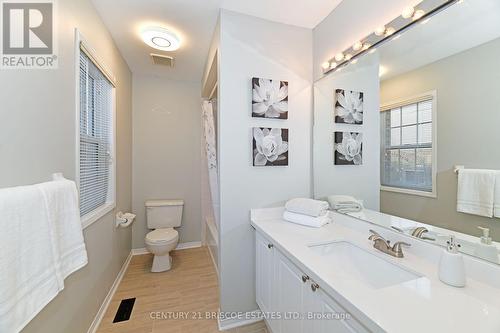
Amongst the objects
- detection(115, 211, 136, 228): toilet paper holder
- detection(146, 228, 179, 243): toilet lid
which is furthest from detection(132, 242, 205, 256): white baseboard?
detection(115, 211, 136, 228): toilet paper holder

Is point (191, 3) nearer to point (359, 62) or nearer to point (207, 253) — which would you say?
point (359, 62)

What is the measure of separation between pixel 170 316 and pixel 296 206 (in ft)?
4.78

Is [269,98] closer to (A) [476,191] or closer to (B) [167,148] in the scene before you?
(A) [476,191]

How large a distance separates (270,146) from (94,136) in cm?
160

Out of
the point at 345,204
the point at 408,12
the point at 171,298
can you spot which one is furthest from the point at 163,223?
the point at 408,12

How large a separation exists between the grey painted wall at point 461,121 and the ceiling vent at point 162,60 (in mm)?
2457

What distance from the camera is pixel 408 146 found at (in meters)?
1.19

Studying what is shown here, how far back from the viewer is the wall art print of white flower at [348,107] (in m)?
1.58

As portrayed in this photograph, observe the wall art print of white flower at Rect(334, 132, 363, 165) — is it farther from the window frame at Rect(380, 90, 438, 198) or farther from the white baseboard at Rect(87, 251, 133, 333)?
the white baseboard at Rect(87, 251, 133, 333)

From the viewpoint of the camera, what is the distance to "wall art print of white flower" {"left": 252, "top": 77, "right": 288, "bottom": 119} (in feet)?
5.61

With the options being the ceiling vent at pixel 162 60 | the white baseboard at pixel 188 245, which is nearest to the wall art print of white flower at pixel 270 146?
the ceiling vent at pixel 162 60

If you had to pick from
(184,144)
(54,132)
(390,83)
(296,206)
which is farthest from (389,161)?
(184,144)

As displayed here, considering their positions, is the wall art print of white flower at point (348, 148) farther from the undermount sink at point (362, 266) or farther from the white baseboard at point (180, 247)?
the white baseboard at point (180, 247)

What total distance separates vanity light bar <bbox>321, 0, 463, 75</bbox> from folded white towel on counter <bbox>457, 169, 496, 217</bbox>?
82 centimetres
